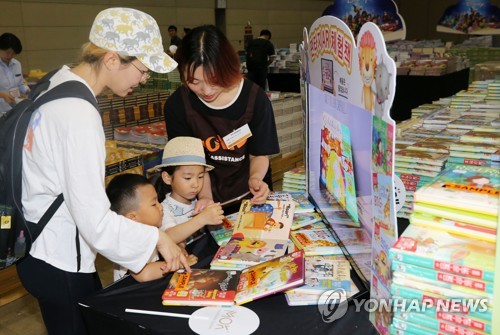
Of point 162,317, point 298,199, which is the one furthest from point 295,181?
point 162,317

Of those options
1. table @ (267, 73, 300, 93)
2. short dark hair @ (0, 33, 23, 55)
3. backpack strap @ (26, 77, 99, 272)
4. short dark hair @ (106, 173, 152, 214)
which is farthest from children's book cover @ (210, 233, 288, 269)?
table @ (267, 73, 300, 93)

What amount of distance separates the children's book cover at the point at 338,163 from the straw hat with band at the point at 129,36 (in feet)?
2.06

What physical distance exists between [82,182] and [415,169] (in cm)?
138

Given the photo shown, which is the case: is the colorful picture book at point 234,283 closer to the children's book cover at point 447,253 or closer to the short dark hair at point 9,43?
the children's book cover at point 447,253

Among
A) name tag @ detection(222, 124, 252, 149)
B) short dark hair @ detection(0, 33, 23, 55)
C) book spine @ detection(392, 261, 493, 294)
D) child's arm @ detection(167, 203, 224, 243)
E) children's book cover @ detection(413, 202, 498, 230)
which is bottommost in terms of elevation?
child's arm @ detection(167, 203, 224, 243)

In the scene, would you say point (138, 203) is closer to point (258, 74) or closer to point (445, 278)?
point (445, 278)

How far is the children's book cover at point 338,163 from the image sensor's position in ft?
5.16

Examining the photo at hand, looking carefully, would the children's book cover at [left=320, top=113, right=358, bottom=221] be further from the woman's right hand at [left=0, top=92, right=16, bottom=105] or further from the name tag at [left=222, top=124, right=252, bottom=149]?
the woman's right hand at [left=0, top=92, right=16, bottom=105]

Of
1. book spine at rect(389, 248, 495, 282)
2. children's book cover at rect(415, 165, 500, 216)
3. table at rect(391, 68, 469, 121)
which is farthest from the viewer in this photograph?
table at rect(391, 68, 469, 121)

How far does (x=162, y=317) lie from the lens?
1.39 metres

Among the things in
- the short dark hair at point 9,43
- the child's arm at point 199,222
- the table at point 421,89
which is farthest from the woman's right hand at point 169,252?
the table at point 421,89

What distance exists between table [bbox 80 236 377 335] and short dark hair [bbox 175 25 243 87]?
86 cm

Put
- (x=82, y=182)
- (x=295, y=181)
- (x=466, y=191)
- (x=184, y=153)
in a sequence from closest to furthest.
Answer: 1. (x=466, y=191)
2. (x=82, y=182)
3. (x=184, y=153)
4. (x=295, y=181)

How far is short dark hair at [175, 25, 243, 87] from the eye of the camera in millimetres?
1956
